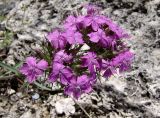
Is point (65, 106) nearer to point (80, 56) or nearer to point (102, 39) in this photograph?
point (80, 56)

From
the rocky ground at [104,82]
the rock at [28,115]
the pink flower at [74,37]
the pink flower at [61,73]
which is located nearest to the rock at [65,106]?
the rocky ground at [104,82]

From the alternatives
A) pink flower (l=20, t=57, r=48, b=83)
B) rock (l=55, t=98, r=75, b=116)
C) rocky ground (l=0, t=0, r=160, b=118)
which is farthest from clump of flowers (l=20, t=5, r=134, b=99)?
rock (l=55, t=98, r=75, b=116)

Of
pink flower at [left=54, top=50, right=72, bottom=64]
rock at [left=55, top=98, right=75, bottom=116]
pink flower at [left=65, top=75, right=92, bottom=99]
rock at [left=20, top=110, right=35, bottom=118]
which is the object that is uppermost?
pink flower at [left=54, top=50, right=72, bottom=64]

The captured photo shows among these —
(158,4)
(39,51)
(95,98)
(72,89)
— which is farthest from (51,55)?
(158,4)

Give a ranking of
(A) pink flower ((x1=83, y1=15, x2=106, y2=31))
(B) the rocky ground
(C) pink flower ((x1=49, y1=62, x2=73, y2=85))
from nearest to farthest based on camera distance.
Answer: (C) pink flower ((x1=49, y1=62, x2=73, y2=85))
(A) pink flower ((x1=83, y1=15, x2=106, y2=31))
(B) the rocky ground

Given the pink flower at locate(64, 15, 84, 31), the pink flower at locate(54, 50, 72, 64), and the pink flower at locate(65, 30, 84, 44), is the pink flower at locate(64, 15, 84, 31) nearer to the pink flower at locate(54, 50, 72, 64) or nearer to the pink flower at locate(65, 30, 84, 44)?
the pink flower at locate(65, 30, 84, 44)

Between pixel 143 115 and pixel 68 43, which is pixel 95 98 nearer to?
pixel 143 115
